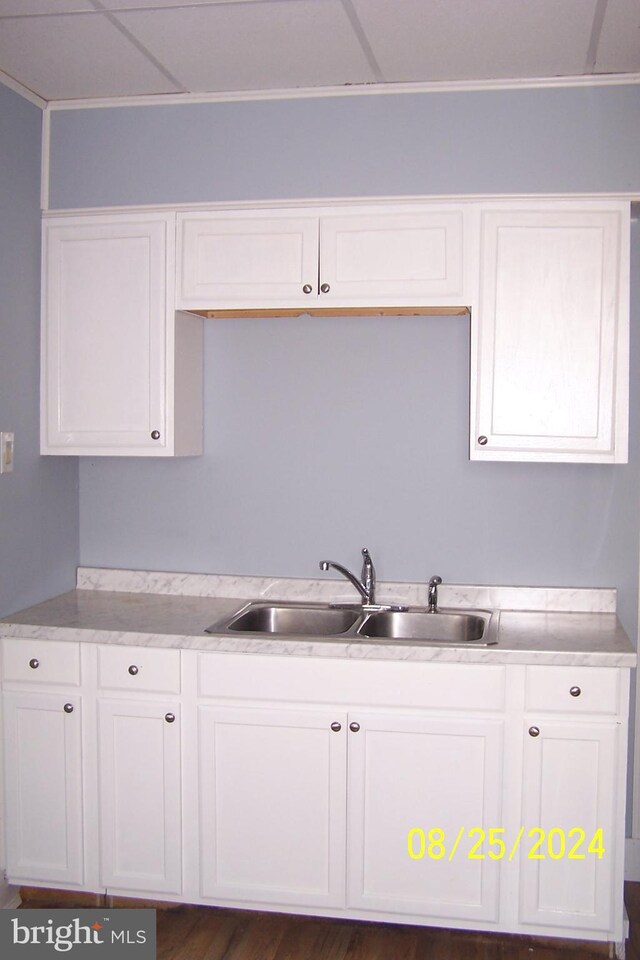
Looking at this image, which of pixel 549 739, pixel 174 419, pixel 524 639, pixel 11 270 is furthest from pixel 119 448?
pixel 549 739

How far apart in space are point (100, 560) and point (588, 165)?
2.13 meters

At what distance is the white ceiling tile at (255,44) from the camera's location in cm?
226

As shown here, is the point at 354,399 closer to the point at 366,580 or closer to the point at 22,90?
the point at 366,580

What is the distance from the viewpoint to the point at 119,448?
2.87 m

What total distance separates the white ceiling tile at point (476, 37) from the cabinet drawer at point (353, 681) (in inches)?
67.8

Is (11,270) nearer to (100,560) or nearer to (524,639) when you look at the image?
(100,560)

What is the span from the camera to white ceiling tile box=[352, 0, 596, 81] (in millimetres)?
2215

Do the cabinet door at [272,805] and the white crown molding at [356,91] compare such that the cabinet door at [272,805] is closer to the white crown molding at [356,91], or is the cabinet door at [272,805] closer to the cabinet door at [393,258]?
the cabinet door at [393,258]

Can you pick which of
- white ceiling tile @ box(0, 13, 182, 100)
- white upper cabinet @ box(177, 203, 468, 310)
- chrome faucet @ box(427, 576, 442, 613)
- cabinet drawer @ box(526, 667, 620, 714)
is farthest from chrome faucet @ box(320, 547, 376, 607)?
white ceiling tile @ box(0, 13, 182, 100)

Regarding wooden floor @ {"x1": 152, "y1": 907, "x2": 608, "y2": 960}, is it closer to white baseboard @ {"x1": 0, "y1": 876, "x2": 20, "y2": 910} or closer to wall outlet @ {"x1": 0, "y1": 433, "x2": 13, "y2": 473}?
white baseboard @ {"x1": 0, "y1": 876, "x2": 20, "y2": 910}

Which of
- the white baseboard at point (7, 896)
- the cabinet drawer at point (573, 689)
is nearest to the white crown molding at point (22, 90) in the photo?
the cabinet drawer at point (573, 689)

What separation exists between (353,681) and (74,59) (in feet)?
6.52
